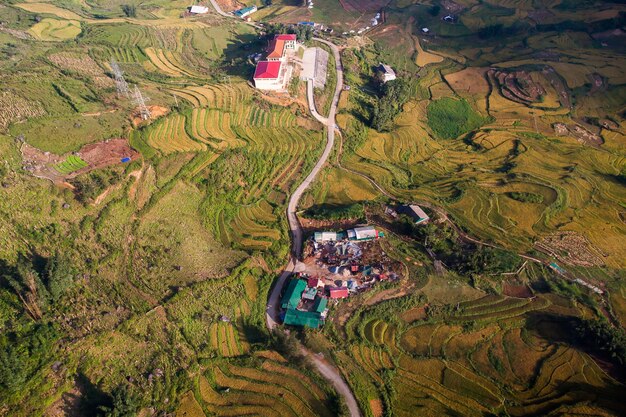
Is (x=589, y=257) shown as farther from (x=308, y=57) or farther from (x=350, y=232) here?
(x=308, y=57)

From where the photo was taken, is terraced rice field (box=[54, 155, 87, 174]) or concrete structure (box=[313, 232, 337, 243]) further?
concrete structure (box=[313, 232, 337, 243])

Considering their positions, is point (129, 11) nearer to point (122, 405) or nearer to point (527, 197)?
point (122, 405)

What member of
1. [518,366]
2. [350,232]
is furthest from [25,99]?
[518,366]

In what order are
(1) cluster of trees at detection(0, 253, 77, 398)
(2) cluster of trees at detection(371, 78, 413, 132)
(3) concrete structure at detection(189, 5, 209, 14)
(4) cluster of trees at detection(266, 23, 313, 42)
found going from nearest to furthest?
1. (1) cluster of trees at detection(0, 253, 77, 398)
2. (2) cluster of trees at detection(371, 78, 413, 132)
3. (4) cluster of trees at detection(266, 23, 313, 42)
4. (3) concrete structure at detection(189, 5, 209, 14)

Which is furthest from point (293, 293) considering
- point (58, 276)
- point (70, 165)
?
point (70, 165)

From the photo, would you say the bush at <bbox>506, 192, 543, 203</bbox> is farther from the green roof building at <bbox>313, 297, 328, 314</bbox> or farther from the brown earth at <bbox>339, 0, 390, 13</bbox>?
the brown earth at <bbox>339, 0, 390, 13</bbox>

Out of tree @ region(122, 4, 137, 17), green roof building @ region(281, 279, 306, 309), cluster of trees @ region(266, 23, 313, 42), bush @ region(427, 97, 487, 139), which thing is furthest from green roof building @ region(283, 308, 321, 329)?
tree @ region(122, 4, 137, 17)

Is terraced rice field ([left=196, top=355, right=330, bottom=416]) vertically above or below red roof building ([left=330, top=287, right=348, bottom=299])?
below
